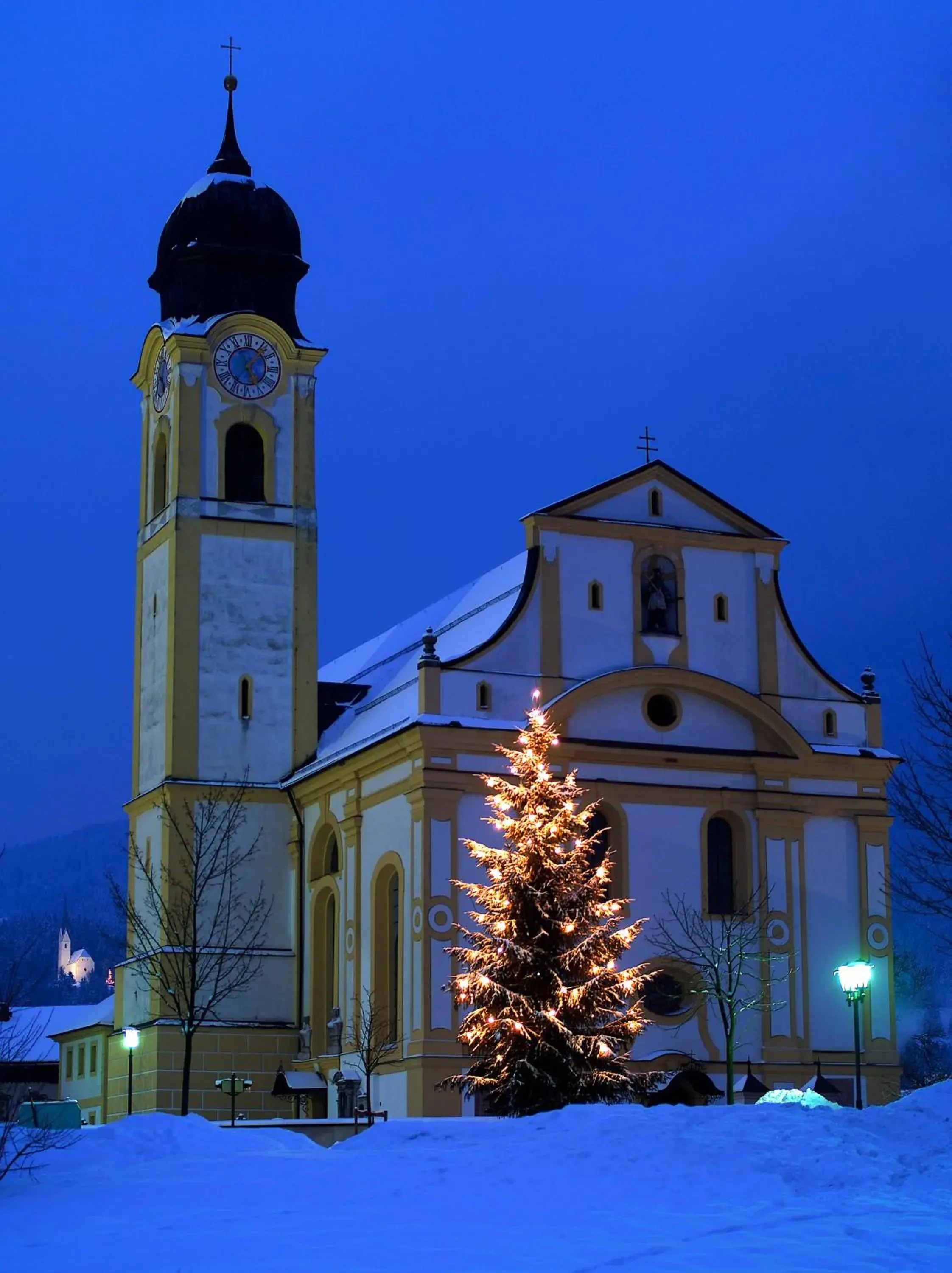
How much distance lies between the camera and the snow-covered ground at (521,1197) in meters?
18.8

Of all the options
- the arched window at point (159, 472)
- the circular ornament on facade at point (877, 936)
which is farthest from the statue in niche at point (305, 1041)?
the arched window at point (159, 472)

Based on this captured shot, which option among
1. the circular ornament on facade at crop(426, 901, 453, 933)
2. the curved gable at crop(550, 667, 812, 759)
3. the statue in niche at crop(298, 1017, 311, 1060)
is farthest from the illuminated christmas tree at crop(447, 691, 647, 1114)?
the statue in niche at crop(298, 1017, 311, 1060)

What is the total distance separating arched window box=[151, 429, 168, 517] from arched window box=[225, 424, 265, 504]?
74.0 inches

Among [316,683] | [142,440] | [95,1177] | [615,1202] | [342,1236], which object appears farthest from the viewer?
[142,440]

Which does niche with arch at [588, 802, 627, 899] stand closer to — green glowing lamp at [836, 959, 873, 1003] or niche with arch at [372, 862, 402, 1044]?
niche with arch at [372, 862, 402, 1044]

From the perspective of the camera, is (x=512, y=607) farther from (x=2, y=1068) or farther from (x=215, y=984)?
(x=2, y=1068)

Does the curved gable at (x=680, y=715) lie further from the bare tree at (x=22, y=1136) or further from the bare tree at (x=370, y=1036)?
the bare tree at (x=22, y=1136)

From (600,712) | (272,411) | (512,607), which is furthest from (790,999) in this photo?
(272,411)

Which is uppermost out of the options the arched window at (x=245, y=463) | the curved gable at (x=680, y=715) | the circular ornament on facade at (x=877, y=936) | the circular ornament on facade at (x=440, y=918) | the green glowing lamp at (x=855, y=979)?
the arched window at (x=245, y=463)

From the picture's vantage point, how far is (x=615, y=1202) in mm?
21562

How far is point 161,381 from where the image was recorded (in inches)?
2221

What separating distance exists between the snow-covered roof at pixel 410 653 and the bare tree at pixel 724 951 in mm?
5920

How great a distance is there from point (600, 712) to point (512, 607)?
2911 mm

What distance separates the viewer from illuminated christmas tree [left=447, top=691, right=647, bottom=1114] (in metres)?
36.2
